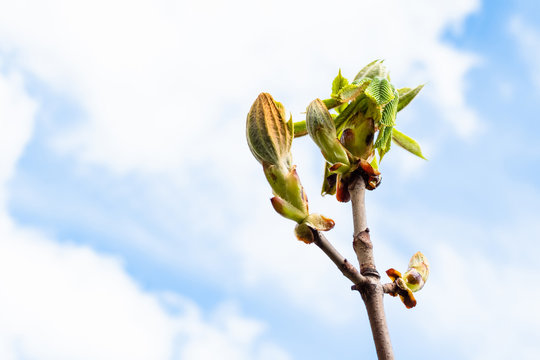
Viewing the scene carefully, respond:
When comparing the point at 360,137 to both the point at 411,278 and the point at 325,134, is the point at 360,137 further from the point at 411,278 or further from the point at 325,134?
the point at 411,278

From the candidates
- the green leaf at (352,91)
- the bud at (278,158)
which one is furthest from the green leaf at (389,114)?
the bud at (278,158)

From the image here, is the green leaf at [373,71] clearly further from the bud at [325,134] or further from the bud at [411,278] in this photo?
the bud at [411,278]

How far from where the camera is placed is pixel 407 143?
222 cm

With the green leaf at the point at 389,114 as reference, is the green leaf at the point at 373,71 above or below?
above

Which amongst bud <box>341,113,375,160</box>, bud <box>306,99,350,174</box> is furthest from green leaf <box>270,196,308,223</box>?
bud <box>341,113,375,160</box>

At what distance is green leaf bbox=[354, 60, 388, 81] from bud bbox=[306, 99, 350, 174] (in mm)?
338

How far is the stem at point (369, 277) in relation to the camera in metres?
1.57

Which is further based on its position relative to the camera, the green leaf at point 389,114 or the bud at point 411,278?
the green leaf at point 389,114

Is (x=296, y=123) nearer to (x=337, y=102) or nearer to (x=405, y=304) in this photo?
(x=337, y=102)

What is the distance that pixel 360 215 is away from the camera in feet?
5.92

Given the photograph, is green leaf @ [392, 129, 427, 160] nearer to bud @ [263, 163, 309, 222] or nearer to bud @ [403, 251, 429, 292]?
bud @ [403, 251, 429, 292]

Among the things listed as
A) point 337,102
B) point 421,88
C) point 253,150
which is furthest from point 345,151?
point 421,88

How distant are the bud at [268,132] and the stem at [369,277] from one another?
27cm

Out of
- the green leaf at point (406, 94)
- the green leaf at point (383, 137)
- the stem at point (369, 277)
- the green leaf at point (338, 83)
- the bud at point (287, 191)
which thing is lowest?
the stem at point (369, 277)
